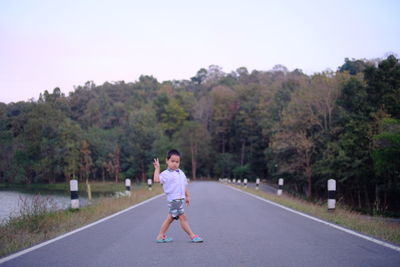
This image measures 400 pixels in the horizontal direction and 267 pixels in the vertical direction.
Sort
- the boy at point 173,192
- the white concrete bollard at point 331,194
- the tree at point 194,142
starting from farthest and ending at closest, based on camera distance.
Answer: the tree at point 194,142 < the white concrete bollard at point 331,194 < the boy at point 173,192

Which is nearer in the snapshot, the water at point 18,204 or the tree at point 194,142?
the water at point 18,204

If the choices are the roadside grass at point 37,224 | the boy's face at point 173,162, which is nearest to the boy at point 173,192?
the boy's face at point 173,162

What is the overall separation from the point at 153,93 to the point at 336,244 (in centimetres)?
10396

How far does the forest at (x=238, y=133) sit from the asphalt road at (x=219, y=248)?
1039 centimetres

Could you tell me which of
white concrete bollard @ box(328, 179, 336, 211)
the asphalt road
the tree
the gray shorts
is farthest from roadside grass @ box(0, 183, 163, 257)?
the tree

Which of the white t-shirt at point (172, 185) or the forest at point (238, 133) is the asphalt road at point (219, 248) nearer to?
the white t-shirt at point (172, 185)

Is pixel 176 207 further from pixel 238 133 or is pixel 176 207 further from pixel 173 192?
pixel 238 133

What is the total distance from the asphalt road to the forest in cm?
1039

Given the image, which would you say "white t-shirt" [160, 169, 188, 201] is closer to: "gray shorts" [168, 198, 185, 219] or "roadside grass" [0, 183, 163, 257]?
"gray shorts" [168, 198, 185, 219]

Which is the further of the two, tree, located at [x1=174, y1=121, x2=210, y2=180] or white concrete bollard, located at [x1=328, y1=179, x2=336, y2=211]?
tree, located at [x1=174, y1=121, x2=210, y2=180]

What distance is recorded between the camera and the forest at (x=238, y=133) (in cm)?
2505

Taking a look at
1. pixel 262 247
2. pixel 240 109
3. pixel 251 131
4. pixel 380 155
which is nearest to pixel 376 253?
pixel 262 247

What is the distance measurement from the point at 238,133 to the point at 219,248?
3287 inches

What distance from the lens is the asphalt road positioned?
196 inches
